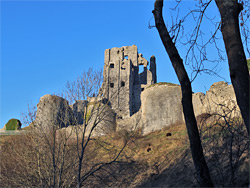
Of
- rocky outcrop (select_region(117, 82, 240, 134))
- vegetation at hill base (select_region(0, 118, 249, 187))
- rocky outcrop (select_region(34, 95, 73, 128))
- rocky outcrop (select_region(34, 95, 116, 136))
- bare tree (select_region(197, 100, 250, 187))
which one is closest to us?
bare tree (select_region(197, 100, 250, 187))

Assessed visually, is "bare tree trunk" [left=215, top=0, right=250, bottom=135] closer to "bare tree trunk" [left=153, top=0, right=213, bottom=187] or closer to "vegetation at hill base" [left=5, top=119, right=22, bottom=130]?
"bare tree trunk" [left=153, top=0, right=213, bottom=187]

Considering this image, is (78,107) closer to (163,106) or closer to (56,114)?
(56,114)

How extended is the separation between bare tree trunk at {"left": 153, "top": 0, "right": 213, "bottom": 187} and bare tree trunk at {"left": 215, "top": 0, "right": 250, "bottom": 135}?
1.11 m

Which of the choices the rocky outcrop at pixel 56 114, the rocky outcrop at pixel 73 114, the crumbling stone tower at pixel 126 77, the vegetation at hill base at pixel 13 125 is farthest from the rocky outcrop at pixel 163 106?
the crumbling stone tower at pixel 126 77

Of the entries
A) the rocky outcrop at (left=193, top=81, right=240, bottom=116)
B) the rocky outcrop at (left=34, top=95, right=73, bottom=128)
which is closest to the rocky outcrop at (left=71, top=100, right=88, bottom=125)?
the rocky outcrop at (left=34, top=95, right=73, bottom=128)

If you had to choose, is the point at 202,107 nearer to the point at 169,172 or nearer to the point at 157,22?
the point at 169,172

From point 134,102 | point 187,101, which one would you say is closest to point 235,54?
point 187,101

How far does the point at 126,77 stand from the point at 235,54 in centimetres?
4473

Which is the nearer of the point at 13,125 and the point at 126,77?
the point at 13,125

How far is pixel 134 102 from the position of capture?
4878 centimetres

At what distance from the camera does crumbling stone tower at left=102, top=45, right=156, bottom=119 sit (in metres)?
45.1

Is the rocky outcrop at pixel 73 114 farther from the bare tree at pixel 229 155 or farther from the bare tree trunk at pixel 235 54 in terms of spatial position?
the bare tree trunk at pixel 235 54

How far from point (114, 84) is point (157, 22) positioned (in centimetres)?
4306

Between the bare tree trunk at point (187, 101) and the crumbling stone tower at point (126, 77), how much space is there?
37.4 metres
